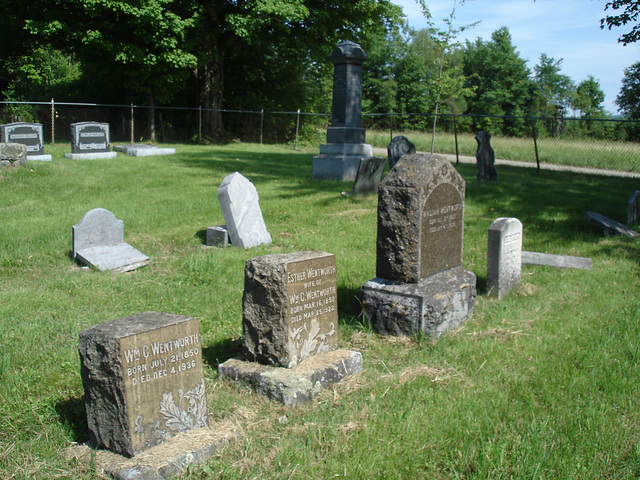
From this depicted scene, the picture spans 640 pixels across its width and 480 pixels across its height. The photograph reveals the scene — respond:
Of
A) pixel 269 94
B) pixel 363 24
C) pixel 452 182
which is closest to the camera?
pixel 452 182

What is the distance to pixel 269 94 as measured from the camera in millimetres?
31406

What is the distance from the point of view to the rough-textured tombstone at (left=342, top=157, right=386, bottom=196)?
39.9 ft

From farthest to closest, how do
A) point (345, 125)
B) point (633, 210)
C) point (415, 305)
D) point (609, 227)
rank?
point (345, 125)
point (633, 210)
point (609, 227)
point (415, 305)

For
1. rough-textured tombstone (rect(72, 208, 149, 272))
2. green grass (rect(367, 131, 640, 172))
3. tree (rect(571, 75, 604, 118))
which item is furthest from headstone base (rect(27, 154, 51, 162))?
tree (rect(571, 75, 604, 118))

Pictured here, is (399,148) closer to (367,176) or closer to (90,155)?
(367,176)

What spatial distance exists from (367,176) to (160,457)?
9.75 meters

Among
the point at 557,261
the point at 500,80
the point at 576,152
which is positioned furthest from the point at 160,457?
the point at 500,80

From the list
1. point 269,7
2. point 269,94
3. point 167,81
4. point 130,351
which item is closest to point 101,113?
point 167,81

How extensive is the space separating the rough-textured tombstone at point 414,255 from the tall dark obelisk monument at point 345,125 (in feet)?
31.0

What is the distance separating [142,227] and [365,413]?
7096 millimetres

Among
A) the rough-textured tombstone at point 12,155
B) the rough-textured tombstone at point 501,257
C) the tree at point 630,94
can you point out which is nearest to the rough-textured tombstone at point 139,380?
the rough-textured tombstone at point 501,257

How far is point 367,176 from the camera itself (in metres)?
12.4

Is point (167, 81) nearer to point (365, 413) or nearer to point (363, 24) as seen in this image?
point (363, 24)

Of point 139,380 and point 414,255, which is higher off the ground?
point 414,255
